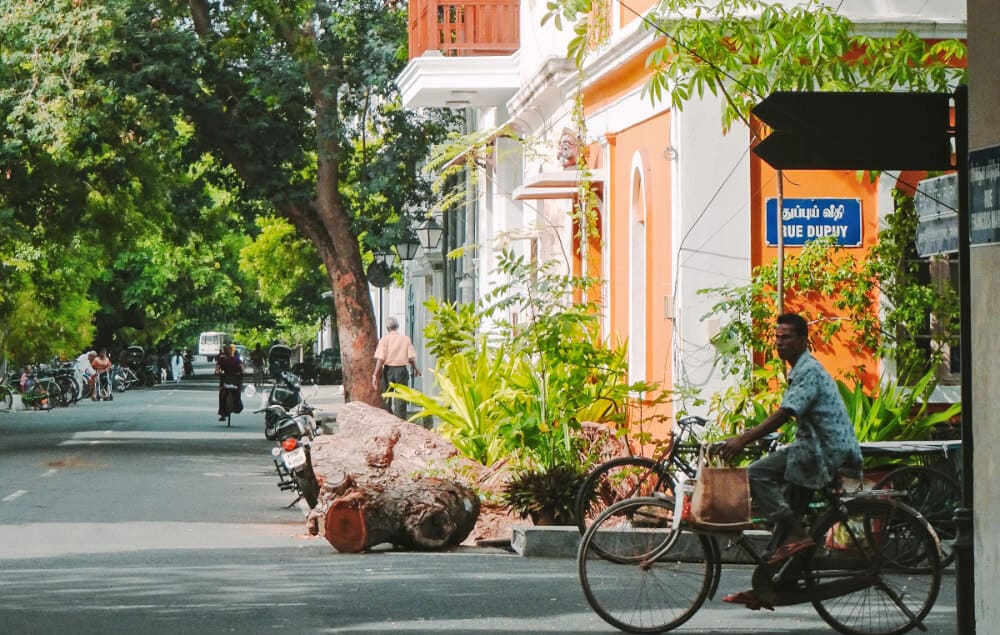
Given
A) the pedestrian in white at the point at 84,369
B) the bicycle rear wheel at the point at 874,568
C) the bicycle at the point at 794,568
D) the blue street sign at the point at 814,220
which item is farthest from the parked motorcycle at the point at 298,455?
the pedestrian in white at the point at 84,369

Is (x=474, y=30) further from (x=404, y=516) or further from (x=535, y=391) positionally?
(x=404, y=516)

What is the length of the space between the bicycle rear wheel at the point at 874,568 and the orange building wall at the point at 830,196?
6.30 metres

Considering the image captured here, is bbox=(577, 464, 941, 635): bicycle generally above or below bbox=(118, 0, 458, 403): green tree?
below

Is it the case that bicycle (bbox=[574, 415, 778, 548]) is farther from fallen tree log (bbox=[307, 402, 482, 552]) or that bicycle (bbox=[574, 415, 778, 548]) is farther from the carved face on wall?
the carved face on wall

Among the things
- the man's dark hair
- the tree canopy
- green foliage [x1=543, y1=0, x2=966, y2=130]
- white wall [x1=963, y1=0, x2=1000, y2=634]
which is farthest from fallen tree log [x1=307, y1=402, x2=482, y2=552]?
the tree canopy

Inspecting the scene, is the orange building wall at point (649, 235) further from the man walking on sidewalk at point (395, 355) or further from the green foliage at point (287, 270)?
the green foliage at point (287, 270)

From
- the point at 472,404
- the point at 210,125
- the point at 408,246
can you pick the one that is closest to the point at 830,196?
the point at 472,404

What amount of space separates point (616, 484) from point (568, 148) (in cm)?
663

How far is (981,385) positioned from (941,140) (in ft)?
5.00

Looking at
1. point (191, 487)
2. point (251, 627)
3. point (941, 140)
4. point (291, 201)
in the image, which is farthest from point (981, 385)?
point (291, 201)

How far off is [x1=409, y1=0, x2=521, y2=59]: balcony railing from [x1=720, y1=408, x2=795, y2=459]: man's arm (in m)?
16.5

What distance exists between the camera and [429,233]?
33.0 meters

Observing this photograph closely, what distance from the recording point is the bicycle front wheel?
9.52 meters

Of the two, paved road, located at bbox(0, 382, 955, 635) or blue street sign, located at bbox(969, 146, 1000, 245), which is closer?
blue street sign, located at bbox(969, 146, 1000, 245)
